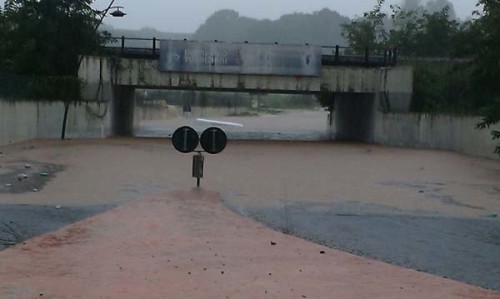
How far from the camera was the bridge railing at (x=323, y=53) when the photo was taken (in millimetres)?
41594

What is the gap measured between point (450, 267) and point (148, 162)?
1865 centimetres

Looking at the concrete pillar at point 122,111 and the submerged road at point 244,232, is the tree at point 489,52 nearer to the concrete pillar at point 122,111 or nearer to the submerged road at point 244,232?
the submerged road at point 244,232

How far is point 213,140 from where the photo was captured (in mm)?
18203

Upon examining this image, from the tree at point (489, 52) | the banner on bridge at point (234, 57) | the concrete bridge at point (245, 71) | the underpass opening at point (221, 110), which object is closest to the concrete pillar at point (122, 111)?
the concrete bridge at point (245, 71)

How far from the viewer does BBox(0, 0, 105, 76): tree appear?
41.4m

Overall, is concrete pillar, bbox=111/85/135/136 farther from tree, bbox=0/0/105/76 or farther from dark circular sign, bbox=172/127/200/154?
dark circular sign, bbox=172/127/200/154

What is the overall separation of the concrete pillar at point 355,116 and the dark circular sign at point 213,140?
85.1ft

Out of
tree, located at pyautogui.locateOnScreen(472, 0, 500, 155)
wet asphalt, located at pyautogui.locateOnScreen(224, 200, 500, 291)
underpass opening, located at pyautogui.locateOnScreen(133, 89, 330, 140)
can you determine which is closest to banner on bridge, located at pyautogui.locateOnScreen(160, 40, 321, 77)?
tree, located at pyautogui.locateOnScreen(472, 0, 500, 155)

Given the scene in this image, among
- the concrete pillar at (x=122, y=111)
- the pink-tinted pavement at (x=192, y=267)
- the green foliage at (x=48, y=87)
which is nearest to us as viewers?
the pink-tinted pavement at (x=192, y=267)

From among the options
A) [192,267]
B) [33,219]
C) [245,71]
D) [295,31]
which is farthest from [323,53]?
[295,31]

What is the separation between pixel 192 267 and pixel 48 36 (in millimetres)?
33752

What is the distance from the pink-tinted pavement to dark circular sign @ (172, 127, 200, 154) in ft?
14.7

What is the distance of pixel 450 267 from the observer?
10609 mm

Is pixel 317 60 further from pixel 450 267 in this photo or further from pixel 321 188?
pixel 450 267
